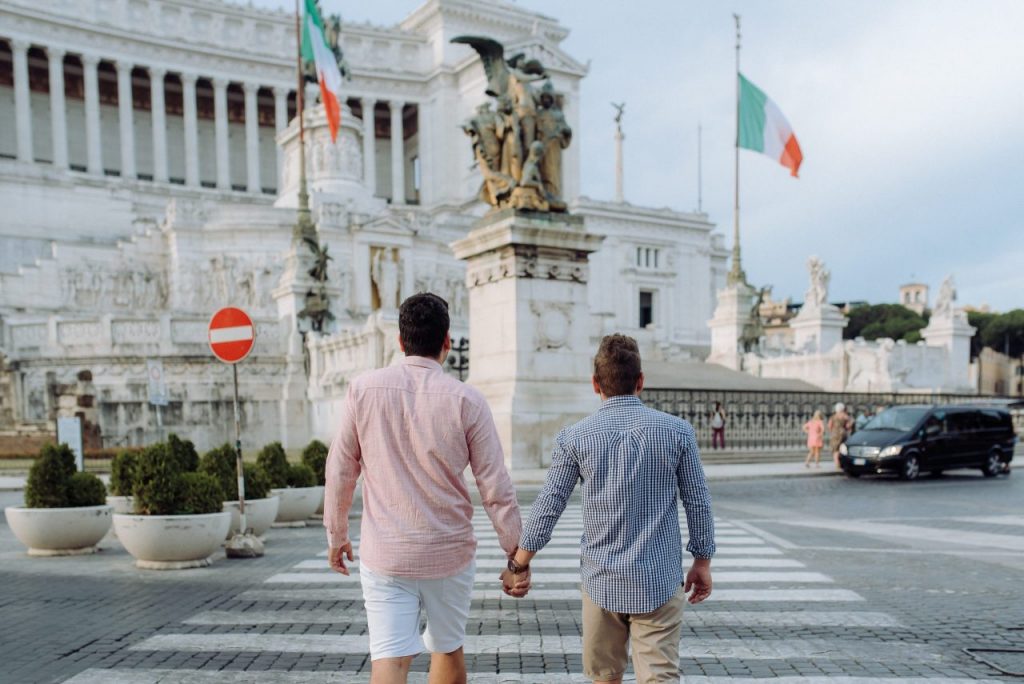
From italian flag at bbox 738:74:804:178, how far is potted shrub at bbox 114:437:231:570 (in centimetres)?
3363

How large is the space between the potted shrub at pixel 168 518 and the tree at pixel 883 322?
95.3 metres

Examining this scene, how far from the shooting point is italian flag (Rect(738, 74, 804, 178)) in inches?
1542

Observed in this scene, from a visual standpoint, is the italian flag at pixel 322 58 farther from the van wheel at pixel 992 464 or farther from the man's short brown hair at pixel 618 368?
the man's short brown hair at pixel 618 368

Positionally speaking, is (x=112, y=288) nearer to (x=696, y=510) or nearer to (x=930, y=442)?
(x=930, y=442)

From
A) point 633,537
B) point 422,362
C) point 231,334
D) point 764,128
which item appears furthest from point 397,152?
point 633,537

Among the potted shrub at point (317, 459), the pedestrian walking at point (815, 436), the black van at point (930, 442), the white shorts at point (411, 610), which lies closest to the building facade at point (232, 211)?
the pedestrian walking at point (815, 436)

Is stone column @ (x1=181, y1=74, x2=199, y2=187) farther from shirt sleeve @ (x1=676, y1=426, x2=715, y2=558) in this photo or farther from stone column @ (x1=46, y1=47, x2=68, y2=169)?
shirt sleeve @ (x1=676, y1=426, x2=715, y2=558)

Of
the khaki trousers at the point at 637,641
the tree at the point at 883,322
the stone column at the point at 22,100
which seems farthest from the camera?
the tree at the point at 883,322

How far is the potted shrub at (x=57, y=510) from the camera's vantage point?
9859mm

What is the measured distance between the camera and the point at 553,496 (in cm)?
402

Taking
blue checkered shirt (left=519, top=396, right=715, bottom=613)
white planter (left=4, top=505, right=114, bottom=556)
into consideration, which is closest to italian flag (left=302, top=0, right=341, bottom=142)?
white planter (left=4, top=505, right=114, bottom=556)

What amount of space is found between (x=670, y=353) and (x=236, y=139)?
52.1 m

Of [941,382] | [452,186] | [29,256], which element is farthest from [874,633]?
[452,186]

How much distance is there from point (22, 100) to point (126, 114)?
7.45 metres
